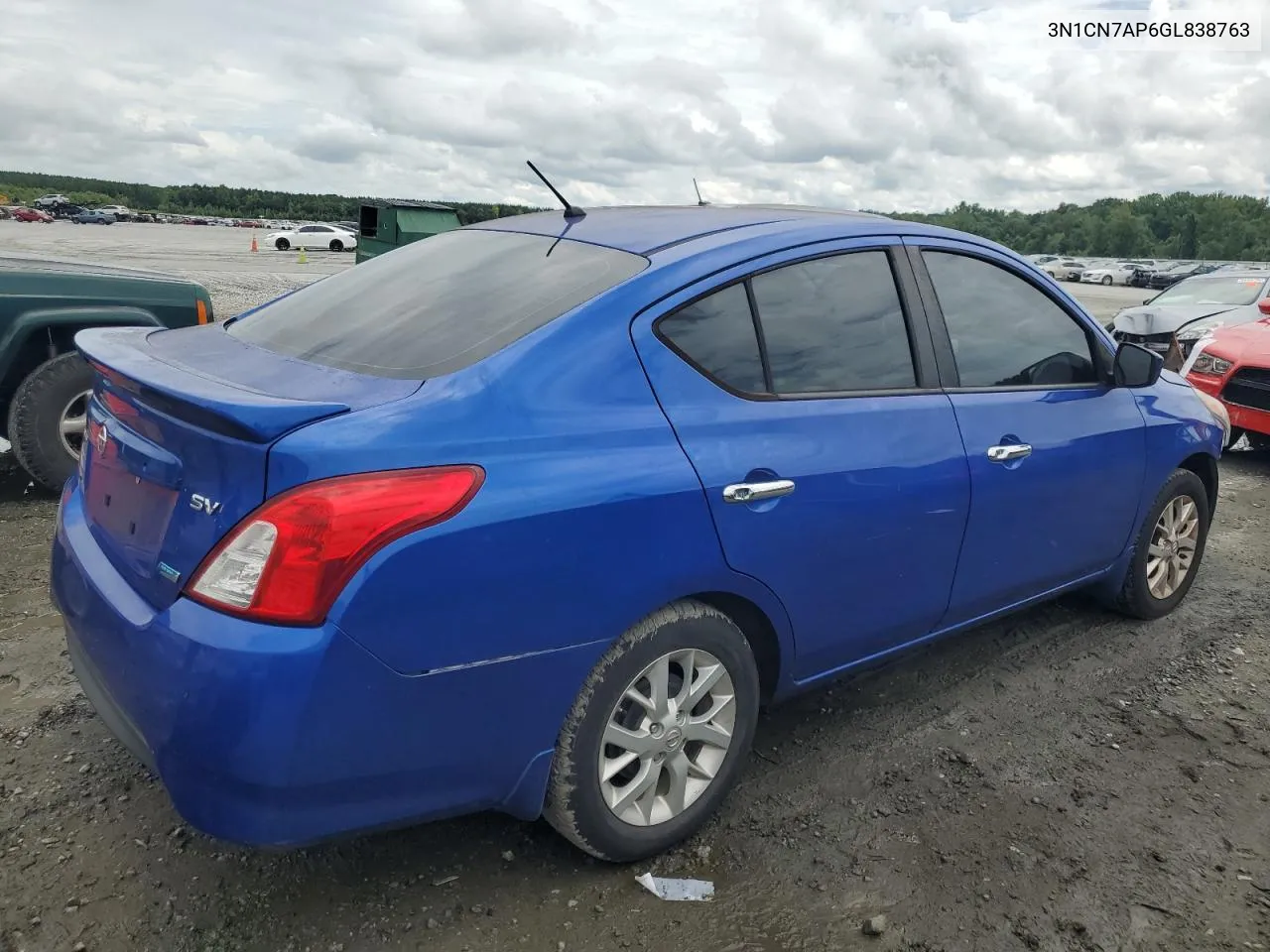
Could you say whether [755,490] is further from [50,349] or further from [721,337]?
[50,349]

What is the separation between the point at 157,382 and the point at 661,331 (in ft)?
3.86

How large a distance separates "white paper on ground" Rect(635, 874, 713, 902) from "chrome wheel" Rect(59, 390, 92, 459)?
4.26 m

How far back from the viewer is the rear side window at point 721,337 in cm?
251

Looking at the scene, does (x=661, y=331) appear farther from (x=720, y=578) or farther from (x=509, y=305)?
(x=720, y=578)

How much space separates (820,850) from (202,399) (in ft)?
6.27

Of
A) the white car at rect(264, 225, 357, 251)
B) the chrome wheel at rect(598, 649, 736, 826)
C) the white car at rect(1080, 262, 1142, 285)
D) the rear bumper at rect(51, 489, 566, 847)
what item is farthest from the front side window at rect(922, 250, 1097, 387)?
the white car at rect(1080, 262, 1142, 285)

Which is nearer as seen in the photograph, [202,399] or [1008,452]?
[202,399]

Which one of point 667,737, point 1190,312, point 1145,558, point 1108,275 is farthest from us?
point 1108,275

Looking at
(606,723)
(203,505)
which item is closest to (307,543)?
(203,505)

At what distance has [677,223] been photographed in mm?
2930

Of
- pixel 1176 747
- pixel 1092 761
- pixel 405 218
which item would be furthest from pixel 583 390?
pixel 405 218

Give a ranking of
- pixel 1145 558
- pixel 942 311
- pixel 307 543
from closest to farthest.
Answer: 1. pixel 307 543
2. pixel 942 311
3. pixel 1145 558

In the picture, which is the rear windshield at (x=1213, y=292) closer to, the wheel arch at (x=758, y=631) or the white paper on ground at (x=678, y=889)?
→ the wheel arch at (x=758, y=631)

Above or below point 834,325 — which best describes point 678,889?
below
